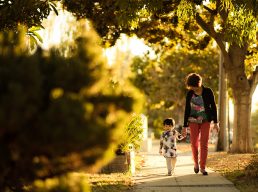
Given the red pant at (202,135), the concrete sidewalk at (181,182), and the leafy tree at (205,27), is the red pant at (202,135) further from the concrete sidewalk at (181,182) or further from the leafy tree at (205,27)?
the leafy tree at (205,27)

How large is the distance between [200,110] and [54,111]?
6756 mm

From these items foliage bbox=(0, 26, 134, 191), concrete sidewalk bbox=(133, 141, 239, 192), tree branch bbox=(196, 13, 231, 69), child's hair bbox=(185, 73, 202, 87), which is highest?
tree branch bbox=(196, 13, 231, 69)

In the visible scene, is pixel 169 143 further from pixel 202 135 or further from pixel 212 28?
pixel 212 28

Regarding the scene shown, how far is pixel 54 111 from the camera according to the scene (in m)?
3.72

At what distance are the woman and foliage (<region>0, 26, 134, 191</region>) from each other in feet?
19.3

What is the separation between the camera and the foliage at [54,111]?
3662 mm

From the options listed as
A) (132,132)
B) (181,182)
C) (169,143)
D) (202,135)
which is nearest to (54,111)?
(181,182)

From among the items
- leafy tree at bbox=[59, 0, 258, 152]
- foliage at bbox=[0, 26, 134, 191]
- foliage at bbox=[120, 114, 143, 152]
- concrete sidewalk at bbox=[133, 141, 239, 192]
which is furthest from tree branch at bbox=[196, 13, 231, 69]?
foliage at bbox=[0, 26, 134, 191]

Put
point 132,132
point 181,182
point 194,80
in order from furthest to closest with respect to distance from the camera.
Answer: point 132,132
point 194,80
point 181,182

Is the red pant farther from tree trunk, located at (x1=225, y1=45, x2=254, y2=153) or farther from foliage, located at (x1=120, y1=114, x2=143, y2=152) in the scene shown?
tree trunk, located at (x1=225, y1=45, x2=254, y2=153)

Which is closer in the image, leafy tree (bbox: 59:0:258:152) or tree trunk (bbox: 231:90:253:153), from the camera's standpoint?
leafy tree (bbox: 59:0:258:152)

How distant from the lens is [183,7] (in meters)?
13.9

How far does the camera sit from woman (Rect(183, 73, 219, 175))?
33.3 feet

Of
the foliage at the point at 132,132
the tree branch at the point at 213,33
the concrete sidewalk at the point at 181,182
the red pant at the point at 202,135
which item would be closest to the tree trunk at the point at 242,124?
the tree branch at the point at 213,33
